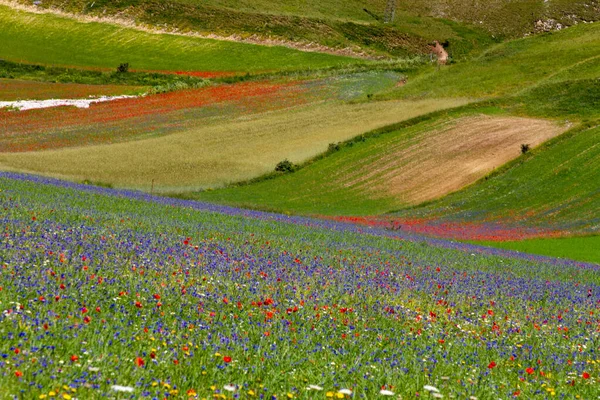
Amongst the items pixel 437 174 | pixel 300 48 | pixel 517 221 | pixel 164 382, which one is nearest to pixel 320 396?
pixel 164 382

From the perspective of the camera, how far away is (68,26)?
404ft

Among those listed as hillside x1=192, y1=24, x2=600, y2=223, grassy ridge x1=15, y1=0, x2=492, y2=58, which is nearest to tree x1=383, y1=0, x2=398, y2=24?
grassy ridge x1=15, y1=0, x2=492, y2=58

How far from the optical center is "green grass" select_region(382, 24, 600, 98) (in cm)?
8381

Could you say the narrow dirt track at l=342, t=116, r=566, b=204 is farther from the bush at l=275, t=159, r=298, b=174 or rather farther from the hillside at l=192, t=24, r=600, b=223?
the bush at l=275, t=159, r=298, b=174

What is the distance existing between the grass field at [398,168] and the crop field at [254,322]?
2783 cm

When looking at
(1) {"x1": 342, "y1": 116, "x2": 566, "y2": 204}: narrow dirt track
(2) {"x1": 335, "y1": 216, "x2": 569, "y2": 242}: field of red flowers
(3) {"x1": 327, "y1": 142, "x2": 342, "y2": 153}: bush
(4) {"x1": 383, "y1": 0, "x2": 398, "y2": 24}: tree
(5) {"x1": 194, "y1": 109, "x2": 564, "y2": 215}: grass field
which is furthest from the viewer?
(4) {"x1": 383, "y1": 0, "x2": 398, "y2": 24}: tree

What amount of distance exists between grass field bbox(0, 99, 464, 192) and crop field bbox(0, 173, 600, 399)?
106 ft

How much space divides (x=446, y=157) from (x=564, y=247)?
70.3 ft

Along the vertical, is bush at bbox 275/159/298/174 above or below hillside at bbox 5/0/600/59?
below

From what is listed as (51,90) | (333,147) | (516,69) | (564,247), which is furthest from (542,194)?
(51,90)

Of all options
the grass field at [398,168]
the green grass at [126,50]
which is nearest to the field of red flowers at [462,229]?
the grass field at [398,168]

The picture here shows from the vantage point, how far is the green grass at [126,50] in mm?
107062

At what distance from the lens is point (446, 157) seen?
60.6m

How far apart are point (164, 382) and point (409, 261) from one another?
628 inches
